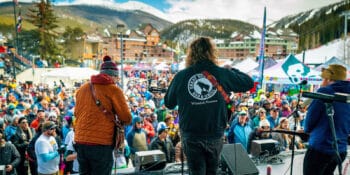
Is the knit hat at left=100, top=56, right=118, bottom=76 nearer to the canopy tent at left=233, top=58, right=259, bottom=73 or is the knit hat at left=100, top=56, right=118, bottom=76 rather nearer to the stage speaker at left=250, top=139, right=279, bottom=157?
the stage speaker at left=250, top=139, right=279, bottom=157

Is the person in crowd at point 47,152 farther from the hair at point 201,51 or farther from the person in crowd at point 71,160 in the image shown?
the hair at point 201,51

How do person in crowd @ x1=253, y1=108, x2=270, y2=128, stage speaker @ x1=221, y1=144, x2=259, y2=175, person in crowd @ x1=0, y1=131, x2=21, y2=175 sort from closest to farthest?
stage speaker @ x1=221, y1=144, x2=259, y2=175, person in crowd @ x1=0, y1=131, x2=21, y2=175, person in crowd @ x1=253, y1=108, x2=270, y2=128

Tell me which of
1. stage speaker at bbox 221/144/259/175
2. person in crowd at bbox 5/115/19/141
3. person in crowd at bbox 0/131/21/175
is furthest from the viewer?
person in crowd at bbox 5/115/19/141

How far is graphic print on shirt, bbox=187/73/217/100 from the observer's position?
2424mm

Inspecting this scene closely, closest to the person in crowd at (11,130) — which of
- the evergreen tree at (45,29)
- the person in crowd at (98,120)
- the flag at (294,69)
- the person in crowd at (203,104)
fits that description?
the person in crowd at (98,120)

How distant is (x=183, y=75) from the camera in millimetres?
2506

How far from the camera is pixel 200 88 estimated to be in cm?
244

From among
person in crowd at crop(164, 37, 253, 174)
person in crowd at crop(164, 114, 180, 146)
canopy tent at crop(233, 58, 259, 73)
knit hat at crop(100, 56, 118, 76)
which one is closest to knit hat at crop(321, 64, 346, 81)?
person in crowd at crop(164, 37, 253, 174)

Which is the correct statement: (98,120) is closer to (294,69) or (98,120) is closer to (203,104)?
(203,104)

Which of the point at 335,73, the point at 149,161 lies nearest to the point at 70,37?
the point at 149,161

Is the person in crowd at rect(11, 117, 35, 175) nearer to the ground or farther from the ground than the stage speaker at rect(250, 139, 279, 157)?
nearer to the ground

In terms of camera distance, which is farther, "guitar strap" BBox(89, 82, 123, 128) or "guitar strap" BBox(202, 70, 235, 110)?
"guitar strap" BBox(89, 82, 123, 128)

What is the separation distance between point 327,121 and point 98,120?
1890 millimetres

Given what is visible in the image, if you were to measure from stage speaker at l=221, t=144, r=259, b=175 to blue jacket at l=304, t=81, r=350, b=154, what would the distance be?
1.45 meters
